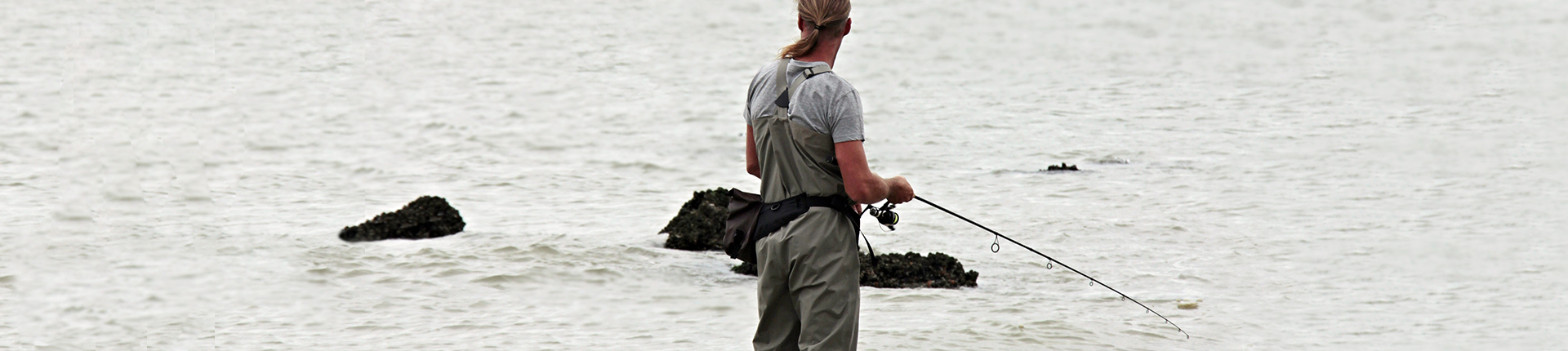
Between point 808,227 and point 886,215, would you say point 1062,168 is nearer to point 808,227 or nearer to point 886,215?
point 886,215

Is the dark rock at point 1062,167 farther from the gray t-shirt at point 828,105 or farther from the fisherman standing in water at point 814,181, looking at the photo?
the gray t-shirt at point 828,105

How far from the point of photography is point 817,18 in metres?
4.25

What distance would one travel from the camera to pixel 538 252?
9.93 metres

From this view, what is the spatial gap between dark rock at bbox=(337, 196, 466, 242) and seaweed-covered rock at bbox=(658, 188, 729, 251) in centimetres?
173

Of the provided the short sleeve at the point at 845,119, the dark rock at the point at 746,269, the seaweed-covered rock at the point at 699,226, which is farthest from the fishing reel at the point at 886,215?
the seaweed-covered rock at the point at 699,226

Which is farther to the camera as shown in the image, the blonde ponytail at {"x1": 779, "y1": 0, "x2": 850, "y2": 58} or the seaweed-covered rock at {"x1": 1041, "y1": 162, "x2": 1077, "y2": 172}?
the seaweed-covered rock at {"x1": 1041, "y1": 162, "x2": 1077, "y2": 172}

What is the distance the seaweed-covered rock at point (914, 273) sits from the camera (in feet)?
29.5

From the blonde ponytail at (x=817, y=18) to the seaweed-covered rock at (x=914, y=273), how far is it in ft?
15.3

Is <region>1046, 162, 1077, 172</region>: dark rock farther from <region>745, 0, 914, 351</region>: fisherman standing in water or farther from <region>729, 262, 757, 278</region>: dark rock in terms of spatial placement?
<region>745, 0, 914, 351</region>: fisherman standing in water

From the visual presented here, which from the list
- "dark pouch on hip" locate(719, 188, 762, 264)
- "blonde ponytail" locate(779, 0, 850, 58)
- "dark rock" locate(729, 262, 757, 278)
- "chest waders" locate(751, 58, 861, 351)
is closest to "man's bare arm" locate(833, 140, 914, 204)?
"chest waders" locate(751, 58, 861, 351)

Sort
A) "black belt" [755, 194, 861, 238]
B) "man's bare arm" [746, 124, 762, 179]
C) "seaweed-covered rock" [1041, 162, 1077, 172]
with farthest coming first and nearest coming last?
"seaweed-covered rock" [1041, 162, 1077, 172] → "man's bare arm" [746, 124, 762, 179] → "black belt" [755, 194, 861, 238]

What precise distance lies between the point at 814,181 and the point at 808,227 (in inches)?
6.1

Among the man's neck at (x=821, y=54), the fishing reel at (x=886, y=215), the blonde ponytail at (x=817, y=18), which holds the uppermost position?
the blonde ponytail at (x=817, y=18)

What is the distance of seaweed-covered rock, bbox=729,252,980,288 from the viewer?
354 inches
